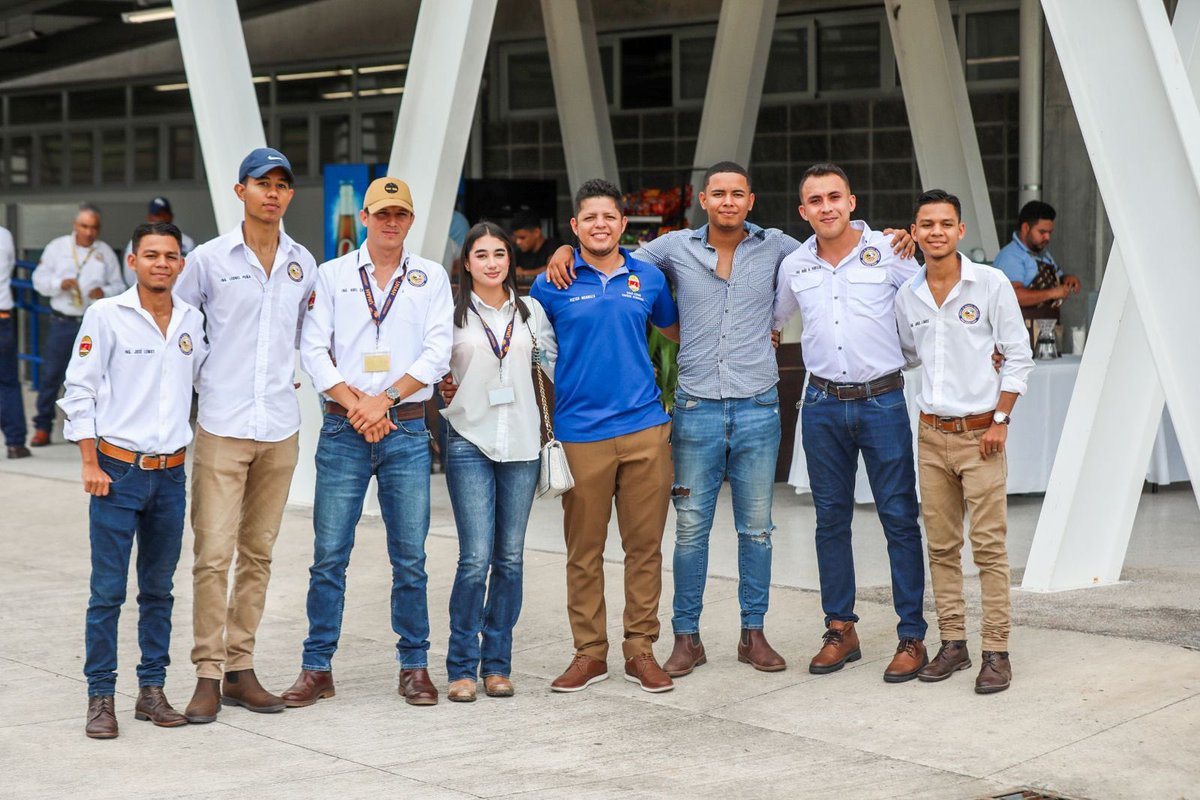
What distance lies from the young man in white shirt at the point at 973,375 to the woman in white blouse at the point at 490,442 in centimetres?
141

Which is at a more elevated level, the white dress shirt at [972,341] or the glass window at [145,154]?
the glass window at [145,154]

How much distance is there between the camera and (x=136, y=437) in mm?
5027

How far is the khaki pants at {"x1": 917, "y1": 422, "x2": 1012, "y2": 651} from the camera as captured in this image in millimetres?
5559

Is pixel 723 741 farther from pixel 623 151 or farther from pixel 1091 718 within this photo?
pixel 623 151

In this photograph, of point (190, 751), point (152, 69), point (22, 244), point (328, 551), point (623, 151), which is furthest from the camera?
point (152, 69)

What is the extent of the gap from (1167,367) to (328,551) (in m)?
3.18

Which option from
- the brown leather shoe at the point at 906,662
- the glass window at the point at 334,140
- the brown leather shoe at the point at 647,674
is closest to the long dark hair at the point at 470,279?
the brown leather shoe at the point at 647,674

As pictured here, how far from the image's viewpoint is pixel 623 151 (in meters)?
19.4

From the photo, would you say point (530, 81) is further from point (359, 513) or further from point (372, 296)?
point (359, 513)

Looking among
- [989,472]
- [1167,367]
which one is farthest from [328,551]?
[1167,367]

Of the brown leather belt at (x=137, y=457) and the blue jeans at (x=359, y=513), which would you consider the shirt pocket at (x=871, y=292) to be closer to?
the blue jeans at (x=359, y=513)

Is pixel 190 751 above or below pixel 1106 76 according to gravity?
below

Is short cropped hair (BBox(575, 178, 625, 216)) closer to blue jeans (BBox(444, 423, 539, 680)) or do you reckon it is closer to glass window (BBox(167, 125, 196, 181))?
blue jeans (BBox(444, 423, 539, 680))

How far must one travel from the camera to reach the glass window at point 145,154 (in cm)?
2330
